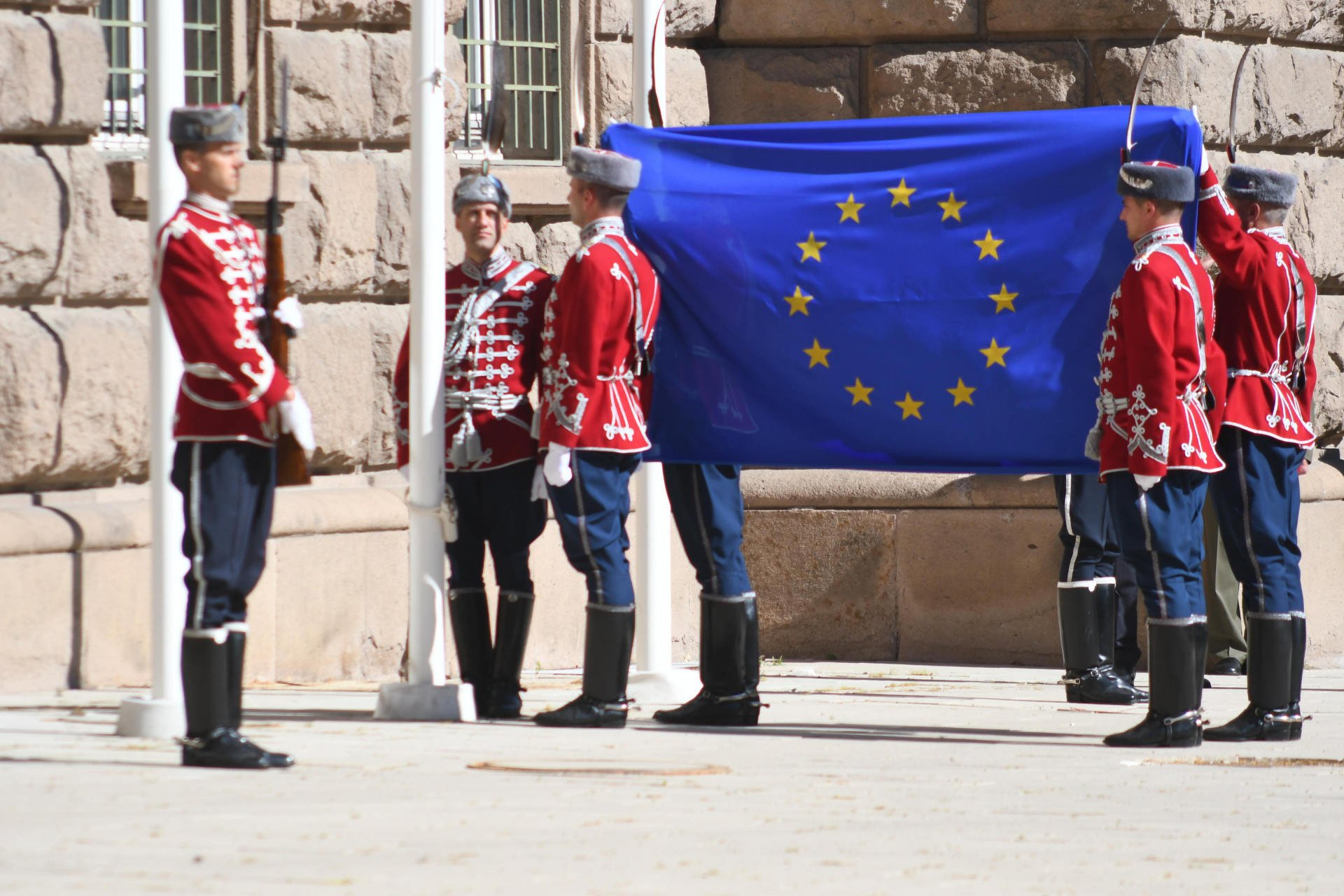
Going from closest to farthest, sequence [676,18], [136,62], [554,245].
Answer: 1. [136,62]
2. [554,245]
3. [676,18]

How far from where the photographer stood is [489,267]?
7164 mm

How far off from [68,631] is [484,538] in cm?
147

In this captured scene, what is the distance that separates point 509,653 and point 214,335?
188 centimetres

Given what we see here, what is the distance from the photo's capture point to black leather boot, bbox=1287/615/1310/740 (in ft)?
22.6

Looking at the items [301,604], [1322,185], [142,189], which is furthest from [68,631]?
[1322,185]

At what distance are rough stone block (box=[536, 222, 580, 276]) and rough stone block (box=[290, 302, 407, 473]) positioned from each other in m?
0.82

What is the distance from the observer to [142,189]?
7766mm

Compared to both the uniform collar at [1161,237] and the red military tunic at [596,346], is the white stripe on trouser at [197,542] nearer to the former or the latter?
the red military tunic at [596,346]

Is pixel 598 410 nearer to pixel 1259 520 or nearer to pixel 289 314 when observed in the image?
pixel 289 314

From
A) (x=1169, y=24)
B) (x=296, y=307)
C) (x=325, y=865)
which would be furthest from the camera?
(x=1169, y=24)

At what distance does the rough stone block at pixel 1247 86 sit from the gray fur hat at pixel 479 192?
3501 mm

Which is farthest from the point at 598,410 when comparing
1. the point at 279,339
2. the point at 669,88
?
the point at 669,88

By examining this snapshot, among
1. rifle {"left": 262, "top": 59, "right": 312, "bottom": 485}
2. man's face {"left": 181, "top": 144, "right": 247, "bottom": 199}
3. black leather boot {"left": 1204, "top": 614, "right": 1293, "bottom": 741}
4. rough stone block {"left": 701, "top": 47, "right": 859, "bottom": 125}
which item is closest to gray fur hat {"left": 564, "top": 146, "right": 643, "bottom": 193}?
rifle {"left": 262, "top": 59, "right": 312, "bottom": 485}

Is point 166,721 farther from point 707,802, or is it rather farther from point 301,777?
point 707,802
